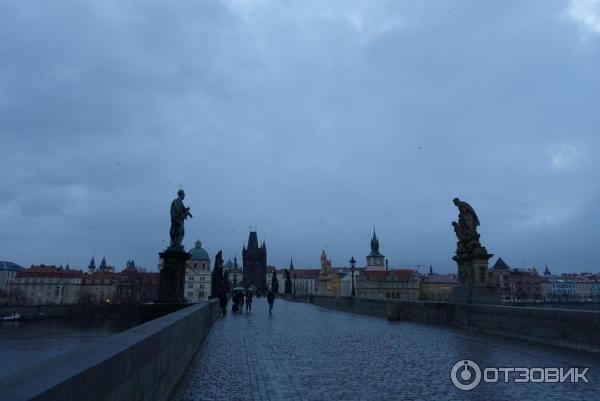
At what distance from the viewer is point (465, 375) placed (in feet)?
25.1

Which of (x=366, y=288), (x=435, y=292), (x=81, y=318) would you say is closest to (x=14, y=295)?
(x=81, y=318)

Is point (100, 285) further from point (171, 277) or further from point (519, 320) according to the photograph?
point (519, 320)

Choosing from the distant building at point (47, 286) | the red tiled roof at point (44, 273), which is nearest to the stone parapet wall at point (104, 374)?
the distant building at point (47, 286)

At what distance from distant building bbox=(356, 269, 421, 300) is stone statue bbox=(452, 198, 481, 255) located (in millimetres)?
123011

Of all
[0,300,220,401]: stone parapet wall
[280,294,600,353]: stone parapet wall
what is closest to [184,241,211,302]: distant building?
[280,294,600,353]: stone parapet wall

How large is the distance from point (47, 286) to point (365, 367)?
145993 millimetres

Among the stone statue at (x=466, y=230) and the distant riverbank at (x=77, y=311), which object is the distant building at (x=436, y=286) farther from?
the stone statue at (x=466, y=230)

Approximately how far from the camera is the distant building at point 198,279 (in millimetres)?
142375

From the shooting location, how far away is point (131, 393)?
11.8 feet

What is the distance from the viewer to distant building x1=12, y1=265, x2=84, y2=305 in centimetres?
12962

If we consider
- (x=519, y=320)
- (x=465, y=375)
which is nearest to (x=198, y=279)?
(x=519, y=320)

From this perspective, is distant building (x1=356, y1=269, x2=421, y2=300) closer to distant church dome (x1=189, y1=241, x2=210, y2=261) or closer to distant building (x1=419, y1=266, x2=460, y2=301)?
distant building (x1=419, y1=266, x2=460, y2=301)

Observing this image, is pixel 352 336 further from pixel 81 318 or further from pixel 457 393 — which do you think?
pixel 81 318

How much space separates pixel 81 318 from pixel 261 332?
78.7m
